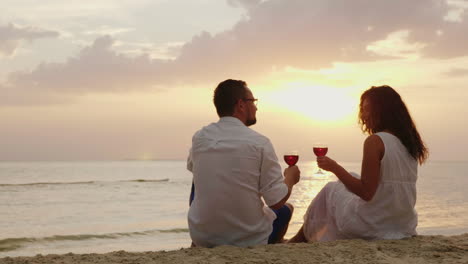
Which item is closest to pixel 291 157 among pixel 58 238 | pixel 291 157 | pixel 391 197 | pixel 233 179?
pixel 291 157

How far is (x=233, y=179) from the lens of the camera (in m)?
4.30

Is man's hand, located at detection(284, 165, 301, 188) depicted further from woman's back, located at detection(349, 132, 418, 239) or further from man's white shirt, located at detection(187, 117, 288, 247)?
woman's back, located at detection(349, 132, 418, 239)

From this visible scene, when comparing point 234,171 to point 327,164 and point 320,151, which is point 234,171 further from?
point 320,151

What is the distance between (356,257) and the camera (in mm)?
4539

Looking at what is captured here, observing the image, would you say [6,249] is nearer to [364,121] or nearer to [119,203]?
[364,121]

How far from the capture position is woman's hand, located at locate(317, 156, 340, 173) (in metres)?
4.92

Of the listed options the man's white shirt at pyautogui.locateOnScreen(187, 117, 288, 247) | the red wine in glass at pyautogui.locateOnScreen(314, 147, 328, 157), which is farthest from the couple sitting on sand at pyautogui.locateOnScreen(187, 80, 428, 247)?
the red wine in glass at pyautogui.locateOnScreen(314, 147, 328, 157)

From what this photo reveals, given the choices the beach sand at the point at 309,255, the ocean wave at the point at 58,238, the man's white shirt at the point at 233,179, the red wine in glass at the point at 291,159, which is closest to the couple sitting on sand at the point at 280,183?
the man's white shirt at the point at 233,179

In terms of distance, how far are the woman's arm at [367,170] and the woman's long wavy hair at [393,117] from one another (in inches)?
8.5

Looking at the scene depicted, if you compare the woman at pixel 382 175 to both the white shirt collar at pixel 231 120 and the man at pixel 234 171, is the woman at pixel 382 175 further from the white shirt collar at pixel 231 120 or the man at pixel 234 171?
the white shirt collar at pixel 231 120

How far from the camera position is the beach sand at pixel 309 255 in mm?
4422

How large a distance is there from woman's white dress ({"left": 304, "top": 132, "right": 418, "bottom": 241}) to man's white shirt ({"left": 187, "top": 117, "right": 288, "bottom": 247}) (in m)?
1.00

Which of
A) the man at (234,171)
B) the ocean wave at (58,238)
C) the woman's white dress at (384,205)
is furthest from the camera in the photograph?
the ocean wave at (58,238)

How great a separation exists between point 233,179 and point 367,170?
136cm
